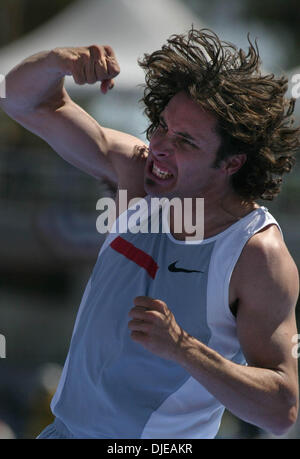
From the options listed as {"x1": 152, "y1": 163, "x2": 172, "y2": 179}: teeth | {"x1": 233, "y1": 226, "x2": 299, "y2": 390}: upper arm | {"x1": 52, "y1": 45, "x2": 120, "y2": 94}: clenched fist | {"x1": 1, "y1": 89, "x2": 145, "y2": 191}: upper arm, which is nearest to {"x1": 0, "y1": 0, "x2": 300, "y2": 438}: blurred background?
{"x1": 1, "y1": 89, "x2": 145, "y2": 191}: upper arm

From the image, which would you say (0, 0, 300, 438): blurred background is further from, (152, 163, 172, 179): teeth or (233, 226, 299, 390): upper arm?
(233, 226, 299, 390): upper arm

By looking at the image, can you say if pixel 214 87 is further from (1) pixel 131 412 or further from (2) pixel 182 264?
(1) pixel 131 412

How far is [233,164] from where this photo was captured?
2.43m

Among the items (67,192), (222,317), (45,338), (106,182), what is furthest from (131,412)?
(67,192)

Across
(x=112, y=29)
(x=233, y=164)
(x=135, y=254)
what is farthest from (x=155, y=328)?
(x=112, y=29)

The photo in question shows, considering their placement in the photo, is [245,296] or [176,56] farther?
[176,56]

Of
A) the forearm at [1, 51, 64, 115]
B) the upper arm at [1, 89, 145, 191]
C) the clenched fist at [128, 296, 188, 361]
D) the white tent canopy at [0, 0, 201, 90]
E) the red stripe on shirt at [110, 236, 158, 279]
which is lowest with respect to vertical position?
the clenched fist at [128, 296, 188, 361]

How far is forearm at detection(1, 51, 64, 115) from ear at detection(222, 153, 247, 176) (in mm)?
630

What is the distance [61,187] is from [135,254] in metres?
7.84

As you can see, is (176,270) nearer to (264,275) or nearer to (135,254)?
(135,254)

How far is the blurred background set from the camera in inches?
303

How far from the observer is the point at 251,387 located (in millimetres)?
1977

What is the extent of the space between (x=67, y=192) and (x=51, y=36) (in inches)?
101

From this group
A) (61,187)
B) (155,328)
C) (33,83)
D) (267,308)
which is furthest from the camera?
(61,187)
